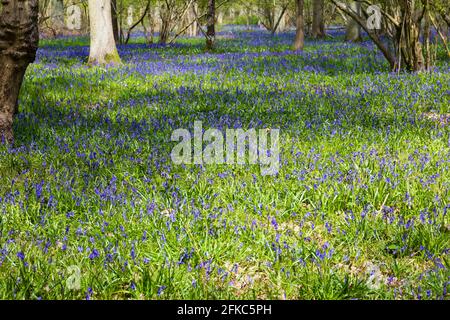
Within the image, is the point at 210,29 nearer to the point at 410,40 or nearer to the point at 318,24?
the point at 318,24

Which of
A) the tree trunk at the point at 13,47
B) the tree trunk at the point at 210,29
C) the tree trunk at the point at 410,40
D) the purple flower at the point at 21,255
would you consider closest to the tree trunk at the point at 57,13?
the tree trunk at the point at 210,29

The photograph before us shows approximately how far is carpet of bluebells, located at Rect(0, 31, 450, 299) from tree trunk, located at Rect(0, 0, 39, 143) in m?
0.50

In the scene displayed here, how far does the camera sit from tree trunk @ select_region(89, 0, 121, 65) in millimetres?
13312

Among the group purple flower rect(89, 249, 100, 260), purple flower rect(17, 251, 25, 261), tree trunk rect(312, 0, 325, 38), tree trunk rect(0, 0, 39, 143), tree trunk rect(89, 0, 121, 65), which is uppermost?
tree trunk rect(312, 0, 325, 38)

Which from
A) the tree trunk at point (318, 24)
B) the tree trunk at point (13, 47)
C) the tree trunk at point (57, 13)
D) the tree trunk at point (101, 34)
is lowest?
the tree trunk at point (13, 47)

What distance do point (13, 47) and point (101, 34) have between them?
808cm

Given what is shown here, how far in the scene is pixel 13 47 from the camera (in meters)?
5.75

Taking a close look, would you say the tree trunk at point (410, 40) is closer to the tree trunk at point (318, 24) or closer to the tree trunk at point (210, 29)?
the tree trunk at point (210, 29)

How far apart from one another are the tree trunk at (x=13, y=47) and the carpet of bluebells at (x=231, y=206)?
50 centimetres

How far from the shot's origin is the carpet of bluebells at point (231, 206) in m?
3.21

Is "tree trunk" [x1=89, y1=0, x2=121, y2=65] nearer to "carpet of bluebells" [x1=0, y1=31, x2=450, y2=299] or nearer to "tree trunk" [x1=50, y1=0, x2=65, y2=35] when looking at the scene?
"carpet of bluebells" [x1=0, y1=31, x2=450, y2=299]

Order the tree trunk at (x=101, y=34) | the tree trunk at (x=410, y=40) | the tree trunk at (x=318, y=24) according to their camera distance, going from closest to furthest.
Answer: the tree trunk at (x=410, y=40) < the tree trunk at (x=101, y=34) < the tree trunk at (x=318, y=24)

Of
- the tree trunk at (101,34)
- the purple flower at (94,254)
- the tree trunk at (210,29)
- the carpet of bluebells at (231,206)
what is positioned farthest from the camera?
the tree trunk at (210,29)

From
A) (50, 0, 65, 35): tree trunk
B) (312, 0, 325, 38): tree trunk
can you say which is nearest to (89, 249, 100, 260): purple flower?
(312, 0, 325, 38): tree trunk
